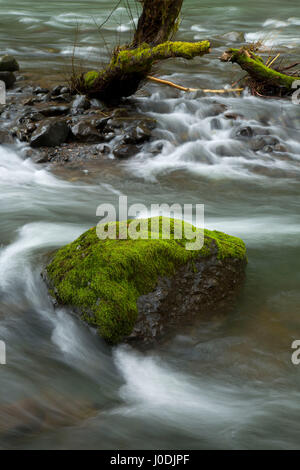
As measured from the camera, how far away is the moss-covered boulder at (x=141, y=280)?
370cm

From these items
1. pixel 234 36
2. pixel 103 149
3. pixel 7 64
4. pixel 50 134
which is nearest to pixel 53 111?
pixel 50 134

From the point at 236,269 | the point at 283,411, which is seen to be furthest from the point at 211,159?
the point at 283,411

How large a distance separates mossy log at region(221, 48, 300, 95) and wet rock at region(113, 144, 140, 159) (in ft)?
7.82

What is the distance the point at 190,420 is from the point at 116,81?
23.5 ft

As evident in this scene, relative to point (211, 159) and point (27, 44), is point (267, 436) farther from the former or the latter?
point (27, 44)

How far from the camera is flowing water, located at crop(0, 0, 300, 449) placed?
2951mm

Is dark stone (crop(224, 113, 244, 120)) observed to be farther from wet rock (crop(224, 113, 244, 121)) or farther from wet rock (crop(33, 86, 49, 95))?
wet rock (crop(33, 86, 49, 95))

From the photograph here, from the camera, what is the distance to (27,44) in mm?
13594

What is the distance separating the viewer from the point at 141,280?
3.83 meters

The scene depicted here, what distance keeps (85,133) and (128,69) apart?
1417mm

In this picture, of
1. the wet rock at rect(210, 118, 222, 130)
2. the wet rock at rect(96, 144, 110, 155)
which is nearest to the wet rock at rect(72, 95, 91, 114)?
the wet rock at rect(96, 144, 110, 155)

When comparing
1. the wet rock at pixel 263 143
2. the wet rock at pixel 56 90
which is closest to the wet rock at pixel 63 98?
the wet rock at pixel 56 90

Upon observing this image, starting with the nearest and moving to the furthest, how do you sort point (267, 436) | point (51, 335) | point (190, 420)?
point (267, 436)
point (190, 420)
point (51, 335)

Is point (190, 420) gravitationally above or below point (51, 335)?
below
